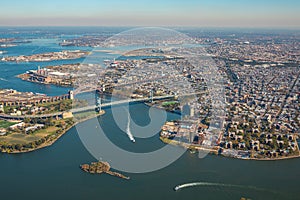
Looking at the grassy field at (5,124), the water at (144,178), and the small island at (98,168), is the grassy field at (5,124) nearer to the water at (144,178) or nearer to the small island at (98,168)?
the water at (144,178)

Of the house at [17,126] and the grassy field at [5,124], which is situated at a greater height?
the house at [17,126]

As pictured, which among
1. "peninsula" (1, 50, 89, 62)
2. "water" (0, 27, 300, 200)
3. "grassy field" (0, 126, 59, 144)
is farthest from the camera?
"peninsula" (1, 50, 89, 62)

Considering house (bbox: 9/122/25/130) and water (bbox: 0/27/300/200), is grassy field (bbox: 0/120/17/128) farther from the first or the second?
water (bbox: 0/27/300/200)

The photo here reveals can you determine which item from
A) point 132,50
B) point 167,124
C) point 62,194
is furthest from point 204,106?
point 132,50

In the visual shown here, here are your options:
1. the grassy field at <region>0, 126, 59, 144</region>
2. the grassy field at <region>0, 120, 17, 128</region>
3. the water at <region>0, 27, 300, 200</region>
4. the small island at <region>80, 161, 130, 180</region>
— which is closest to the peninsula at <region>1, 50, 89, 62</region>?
the grassy field at <region>0, 120, 17, 128</region>

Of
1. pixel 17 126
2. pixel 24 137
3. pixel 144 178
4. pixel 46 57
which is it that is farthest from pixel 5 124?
pixel 46 57

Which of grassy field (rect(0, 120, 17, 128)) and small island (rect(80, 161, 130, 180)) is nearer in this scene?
small island (rect(80, 161, 130, 180))

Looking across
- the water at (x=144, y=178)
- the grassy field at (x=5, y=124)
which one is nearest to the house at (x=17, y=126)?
the grassy field at (x=5, y=124)
